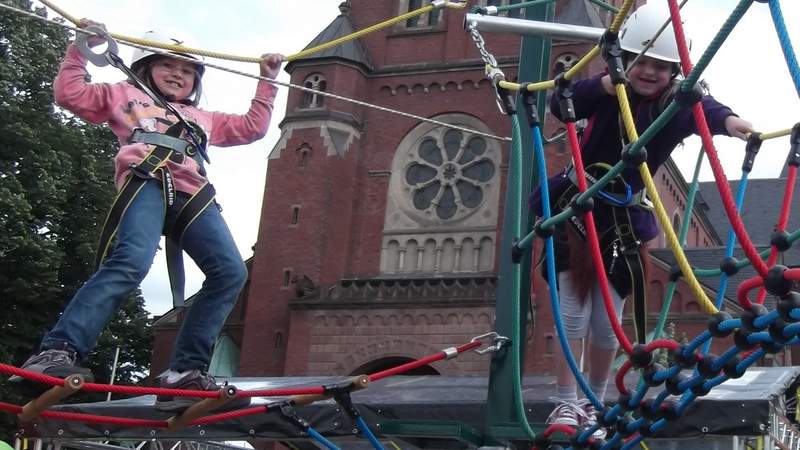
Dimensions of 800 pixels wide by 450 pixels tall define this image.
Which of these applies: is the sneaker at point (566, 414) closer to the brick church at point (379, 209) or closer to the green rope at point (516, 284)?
the green rope at point (516, 284)

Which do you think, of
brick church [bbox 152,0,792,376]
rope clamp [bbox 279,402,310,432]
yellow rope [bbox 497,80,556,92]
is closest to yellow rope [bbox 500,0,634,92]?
yellow rope [bbox 497,80,556,92]

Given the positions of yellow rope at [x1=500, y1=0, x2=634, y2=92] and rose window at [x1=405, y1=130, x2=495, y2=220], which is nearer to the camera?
yellow rope at [x1=500, y1=0, x2=634, y2=92]

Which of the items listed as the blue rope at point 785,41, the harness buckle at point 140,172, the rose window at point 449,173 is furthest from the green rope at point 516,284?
the rose window at point 449,173

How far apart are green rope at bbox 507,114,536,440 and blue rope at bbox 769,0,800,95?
2.15 meters

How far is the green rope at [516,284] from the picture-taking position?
199 inches

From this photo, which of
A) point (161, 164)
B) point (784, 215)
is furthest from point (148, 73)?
point (784, 215)

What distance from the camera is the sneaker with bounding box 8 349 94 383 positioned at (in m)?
4.21

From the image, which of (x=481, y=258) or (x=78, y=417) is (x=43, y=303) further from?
(x=78, y=417)

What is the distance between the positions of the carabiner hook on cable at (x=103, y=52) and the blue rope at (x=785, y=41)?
2708mm

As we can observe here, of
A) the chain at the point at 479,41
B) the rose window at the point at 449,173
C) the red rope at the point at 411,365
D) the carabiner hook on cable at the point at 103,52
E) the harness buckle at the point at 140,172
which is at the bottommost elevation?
the red rope at the point at 411,365

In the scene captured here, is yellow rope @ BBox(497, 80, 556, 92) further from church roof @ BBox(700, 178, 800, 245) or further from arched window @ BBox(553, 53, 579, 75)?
church roof @ BBox(700, 178, 800, 245)

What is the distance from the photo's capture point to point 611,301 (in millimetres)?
3936

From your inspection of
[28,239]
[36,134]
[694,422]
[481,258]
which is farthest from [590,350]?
[481,258]

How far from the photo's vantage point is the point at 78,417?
4.77 meters
